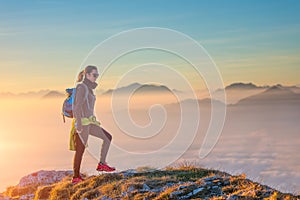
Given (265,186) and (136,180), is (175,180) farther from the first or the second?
(265,186)

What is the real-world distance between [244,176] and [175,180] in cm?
217

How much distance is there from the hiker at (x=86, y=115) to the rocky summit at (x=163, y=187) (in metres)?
1.28

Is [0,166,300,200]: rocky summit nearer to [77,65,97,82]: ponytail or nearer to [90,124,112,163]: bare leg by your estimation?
[90,124,112,163]: bare leg

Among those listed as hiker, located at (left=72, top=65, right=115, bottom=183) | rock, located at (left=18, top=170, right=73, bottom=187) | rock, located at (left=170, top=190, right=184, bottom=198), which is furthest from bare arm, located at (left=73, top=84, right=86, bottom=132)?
rock, located at (left=18, top=170, right=73, bottom=187)

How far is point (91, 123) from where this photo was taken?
18.2 meters

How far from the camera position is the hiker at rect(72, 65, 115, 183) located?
17.8m

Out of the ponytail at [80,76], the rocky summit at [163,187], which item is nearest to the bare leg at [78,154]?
the rocky summit at [163,187]

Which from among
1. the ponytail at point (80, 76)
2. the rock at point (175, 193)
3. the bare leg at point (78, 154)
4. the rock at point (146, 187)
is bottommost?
the rock at point (175, 193)

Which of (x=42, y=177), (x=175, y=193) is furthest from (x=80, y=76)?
(x=42, y=177)

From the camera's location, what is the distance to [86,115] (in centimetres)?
1805

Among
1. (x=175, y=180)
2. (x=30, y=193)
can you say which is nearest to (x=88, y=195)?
(x=175, y=180)

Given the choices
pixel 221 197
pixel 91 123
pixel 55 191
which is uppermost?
pixel 91 123

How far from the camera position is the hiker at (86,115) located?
17781 mm

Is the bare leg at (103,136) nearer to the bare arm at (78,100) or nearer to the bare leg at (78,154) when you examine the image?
the bare leg at (78,154)
